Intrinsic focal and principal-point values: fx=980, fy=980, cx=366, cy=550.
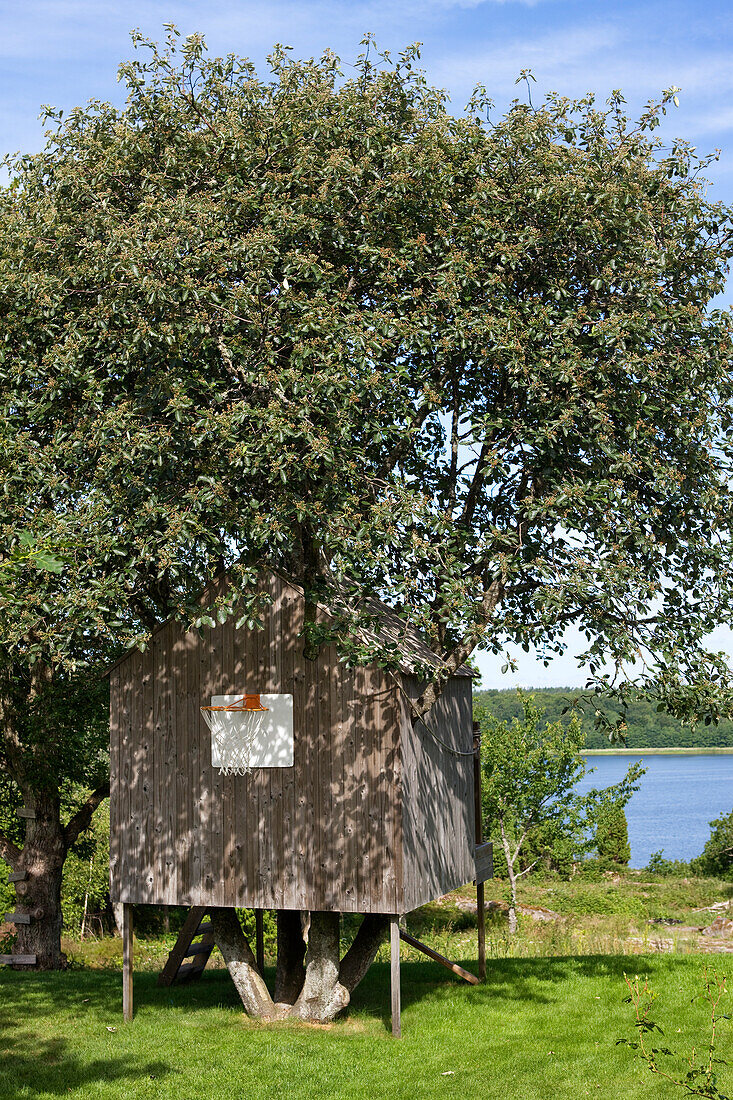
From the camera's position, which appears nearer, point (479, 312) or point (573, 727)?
point (479, 312)

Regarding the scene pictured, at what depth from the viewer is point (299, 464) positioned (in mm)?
9953

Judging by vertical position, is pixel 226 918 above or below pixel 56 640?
below

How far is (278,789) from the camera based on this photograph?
40.2 feet

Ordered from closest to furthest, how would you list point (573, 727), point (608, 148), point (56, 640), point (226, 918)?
point (56, 640)
point (608, 148)
point (226, 918)
point (573, 727)

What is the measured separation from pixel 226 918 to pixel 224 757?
2.57 m

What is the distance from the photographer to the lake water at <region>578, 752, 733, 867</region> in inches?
2616

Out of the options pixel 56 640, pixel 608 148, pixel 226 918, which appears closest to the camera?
pixel 56 640

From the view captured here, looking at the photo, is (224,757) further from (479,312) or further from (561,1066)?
(479,312)

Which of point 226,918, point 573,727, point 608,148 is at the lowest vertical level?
point 226,918

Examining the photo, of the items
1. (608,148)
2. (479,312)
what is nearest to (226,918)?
(479,312)

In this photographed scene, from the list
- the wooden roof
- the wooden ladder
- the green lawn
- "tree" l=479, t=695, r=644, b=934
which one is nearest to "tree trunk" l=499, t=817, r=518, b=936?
"tree" l=479, t=695, r=644, b=934

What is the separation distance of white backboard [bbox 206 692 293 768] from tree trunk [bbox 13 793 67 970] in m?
8.15

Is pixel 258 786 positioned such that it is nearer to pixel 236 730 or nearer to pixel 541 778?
pixel 236 730

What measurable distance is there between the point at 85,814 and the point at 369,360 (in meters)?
12.2
